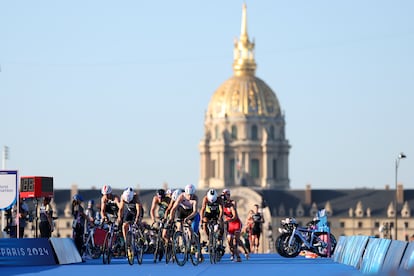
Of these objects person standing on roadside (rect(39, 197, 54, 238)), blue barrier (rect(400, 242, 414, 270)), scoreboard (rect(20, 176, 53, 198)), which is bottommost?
blue barrier (rect(400, 242, 414, 270))

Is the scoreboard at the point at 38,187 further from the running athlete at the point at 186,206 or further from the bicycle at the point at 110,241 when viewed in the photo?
the running athlete at the point at 186,206

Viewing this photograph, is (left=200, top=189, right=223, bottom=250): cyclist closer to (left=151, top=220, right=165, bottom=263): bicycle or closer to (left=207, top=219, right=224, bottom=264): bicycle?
(left=207, top=219, right=224, bottom=264): bicycle

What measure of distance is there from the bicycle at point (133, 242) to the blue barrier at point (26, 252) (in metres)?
2.37

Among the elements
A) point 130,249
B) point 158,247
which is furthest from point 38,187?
point 130,249

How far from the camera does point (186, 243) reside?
34.9 meters

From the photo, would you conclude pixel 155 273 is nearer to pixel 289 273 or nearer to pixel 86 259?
pixel 289 273

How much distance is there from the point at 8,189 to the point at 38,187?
173cm

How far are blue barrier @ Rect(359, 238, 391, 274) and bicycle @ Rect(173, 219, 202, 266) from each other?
353 cm

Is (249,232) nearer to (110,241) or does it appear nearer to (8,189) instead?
(8,189)

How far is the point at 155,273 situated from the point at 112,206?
6.57m

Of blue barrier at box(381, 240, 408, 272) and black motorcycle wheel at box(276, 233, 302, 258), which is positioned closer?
blue barrier at box(381, 240, 408, 272)

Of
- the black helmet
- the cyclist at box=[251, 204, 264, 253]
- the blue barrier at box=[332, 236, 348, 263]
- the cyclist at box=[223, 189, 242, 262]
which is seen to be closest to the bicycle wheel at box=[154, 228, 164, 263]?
the black helmet

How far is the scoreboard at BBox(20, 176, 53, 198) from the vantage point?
40.0m

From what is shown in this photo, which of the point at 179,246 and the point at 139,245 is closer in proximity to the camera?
the point at 179,246
